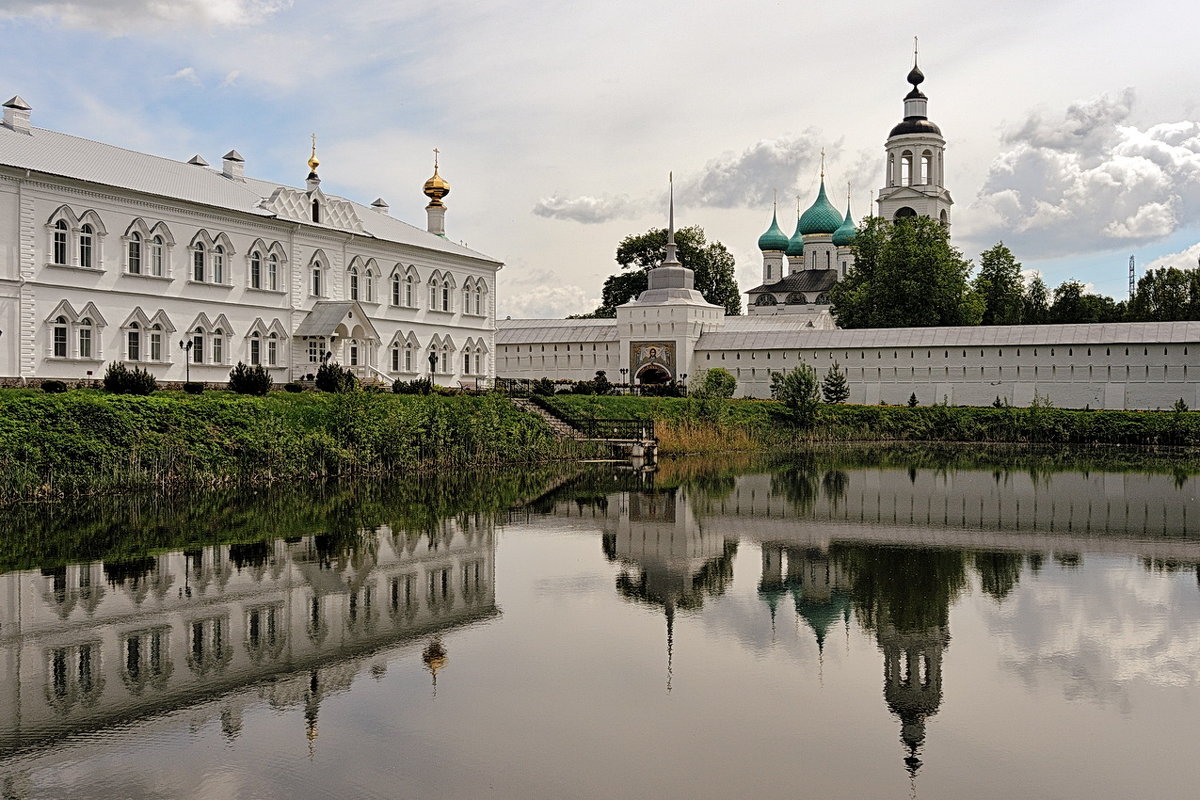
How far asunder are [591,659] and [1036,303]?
59.7m

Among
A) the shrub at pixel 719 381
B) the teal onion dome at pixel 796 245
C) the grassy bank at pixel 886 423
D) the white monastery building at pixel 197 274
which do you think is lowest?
the grassy bank at pixel 886 423

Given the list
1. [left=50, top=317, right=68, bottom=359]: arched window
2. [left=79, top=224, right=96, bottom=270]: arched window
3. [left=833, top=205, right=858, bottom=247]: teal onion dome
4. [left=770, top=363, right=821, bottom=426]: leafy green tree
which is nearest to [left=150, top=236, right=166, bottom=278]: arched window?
[left=79, top=224, right=96, bottom=270]: arched window

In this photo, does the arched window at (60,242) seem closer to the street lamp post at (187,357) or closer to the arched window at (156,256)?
the arched window at (156,256)

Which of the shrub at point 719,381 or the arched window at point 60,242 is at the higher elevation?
the arched window at point 60,242

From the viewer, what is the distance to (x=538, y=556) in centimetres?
1130

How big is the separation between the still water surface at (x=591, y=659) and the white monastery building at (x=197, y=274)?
9.70 metres

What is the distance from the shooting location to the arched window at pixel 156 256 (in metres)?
23.9

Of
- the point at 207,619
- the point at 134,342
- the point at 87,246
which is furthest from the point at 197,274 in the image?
the point at 207,619

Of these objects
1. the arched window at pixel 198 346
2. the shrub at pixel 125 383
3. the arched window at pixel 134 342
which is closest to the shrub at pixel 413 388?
the arched window at pixel 198 346

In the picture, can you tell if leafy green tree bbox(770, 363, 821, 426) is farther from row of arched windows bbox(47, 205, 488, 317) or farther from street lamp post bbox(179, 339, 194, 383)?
street lamp post bbox(179, 339, 194, 383)

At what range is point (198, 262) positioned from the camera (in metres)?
25.2

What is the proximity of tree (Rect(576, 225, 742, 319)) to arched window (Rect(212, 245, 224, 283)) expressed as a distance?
31124 mm

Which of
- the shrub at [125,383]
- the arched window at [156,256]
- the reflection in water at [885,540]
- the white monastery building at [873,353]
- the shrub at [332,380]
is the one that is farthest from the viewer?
the white monastery building at [873,353]

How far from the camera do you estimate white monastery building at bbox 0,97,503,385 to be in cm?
2159
